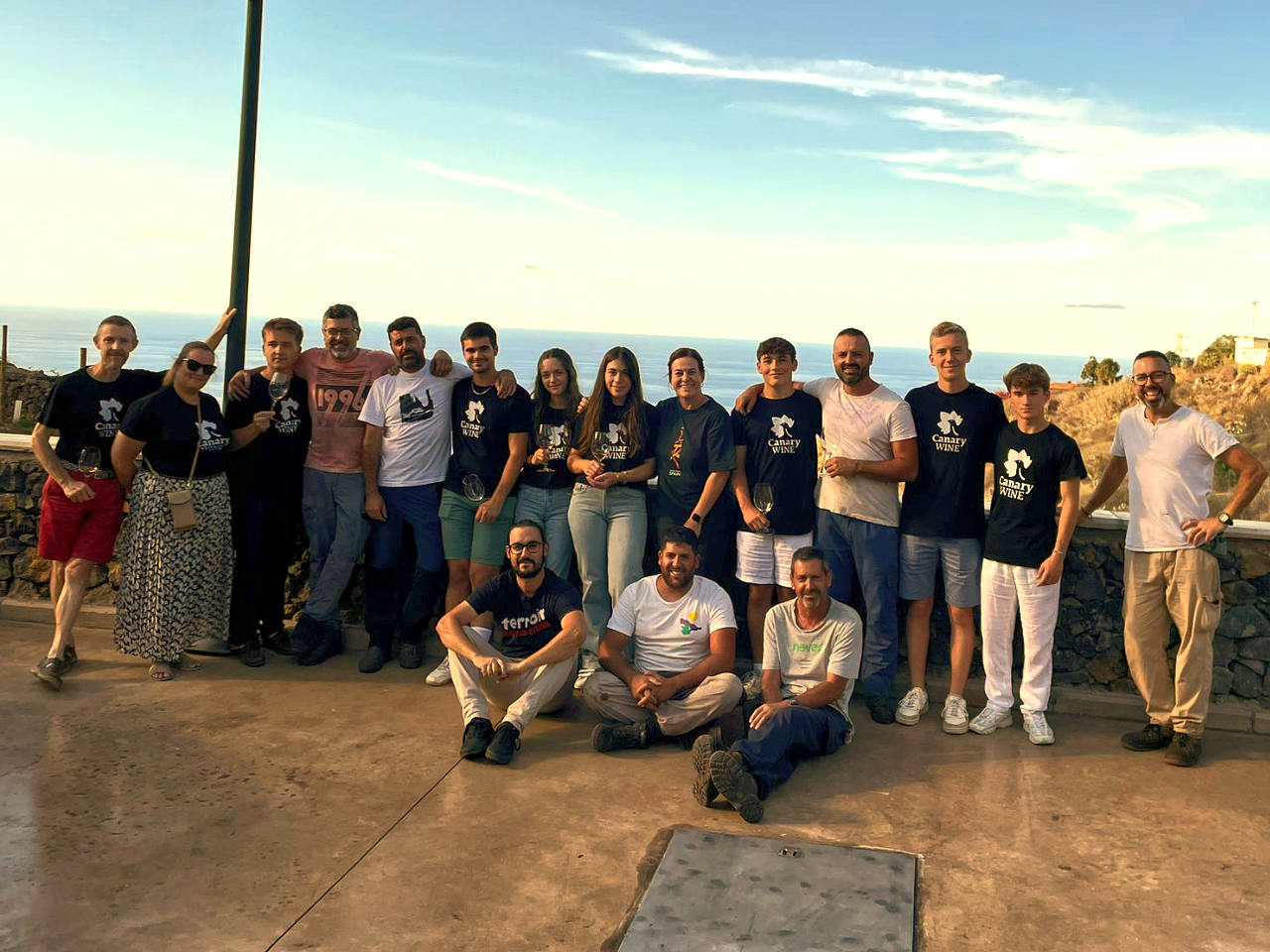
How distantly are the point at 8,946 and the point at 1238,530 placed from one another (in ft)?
19.0

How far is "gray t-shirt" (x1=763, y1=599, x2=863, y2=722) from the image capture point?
5.12 metres

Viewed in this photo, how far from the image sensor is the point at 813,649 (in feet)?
17.1

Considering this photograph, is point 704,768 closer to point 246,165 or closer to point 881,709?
point 881,709

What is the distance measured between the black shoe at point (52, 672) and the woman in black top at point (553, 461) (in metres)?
2.65

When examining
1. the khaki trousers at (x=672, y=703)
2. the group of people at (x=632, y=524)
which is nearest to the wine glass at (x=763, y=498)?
the group of people at (x=632, y=524)

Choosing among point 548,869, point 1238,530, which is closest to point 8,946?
point 548,869

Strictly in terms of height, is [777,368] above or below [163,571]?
above

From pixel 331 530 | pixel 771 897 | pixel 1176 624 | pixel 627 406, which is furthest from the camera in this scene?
pixel 331 530

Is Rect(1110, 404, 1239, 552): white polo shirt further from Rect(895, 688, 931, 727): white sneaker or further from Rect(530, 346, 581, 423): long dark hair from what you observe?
Rect(530, 346, 581, 423): long dark hair

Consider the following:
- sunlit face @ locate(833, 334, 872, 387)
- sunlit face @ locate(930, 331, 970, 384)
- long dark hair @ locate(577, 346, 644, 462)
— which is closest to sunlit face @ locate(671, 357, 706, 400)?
long dark hair @ locate(577, 346, 644, 462)

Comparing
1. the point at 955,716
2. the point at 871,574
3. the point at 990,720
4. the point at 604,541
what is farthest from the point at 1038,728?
the point at 604,541

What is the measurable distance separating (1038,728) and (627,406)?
2.77 meters

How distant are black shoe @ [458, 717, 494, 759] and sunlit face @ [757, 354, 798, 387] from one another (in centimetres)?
235

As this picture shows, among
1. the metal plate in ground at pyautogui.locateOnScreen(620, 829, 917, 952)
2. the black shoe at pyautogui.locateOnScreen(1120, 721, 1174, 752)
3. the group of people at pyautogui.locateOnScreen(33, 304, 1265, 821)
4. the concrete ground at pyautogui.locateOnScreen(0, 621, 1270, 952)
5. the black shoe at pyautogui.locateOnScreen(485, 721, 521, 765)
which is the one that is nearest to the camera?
the metal plate in ground at pyautogui.locateOnScreen(620, 829, 917, 952)
